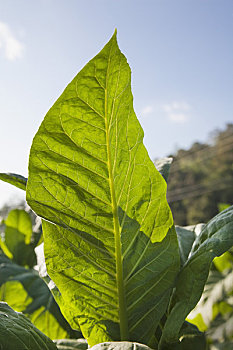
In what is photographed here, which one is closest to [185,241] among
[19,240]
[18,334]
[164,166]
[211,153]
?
[164,166]

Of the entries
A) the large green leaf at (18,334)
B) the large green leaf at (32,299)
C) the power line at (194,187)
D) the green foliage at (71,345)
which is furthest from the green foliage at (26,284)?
the power line at (194,187)

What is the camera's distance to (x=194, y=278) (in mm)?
434

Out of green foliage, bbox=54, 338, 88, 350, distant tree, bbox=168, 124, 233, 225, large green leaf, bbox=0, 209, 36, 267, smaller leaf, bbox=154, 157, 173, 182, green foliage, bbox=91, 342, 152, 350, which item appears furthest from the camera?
distant tree, bbox=168, 124, 233, 225

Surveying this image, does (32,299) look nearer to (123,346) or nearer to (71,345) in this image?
(71,345)

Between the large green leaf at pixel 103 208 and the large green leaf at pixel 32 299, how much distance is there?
0.21 metres

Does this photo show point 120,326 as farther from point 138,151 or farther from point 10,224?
point 10,224

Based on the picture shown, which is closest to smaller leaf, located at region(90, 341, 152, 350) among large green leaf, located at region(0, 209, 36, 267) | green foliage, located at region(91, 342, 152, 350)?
green foliage, located at region(91, 342, 152, 350)

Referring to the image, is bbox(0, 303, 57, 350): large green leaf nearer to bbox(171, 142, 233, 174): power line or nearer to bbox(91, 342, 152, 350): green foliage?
bbox(91, 342, 152, 350): green foliage

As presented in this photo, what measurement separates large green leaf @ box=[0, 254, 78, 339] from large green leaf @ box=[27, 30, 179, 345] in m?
0.21

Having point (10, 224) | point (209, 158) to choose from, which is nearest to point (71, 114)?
point (10, 224)

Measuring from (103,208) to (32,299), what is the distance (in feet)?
1.32

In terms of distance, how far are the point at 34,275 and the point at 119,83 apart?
0.58 metres

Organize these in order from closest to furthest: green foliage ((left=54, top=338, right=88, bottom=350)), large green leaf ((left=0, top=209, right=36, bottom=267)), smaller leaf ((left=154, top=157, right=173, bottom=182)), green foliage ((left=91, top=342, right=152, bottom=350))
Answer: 1. green foliage ((left=91, top=342, right=152, bottom=350))
2. green foliage ((left=54, top=338, right=88, bottom=350))
3. smaller leaf ((left=154, top=157, right=173, bottom=182))
4. large green leaf ((left=0, top=209, right=36, bottom=267))

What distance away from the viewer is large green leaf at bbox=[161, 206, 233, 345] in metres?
0.42
